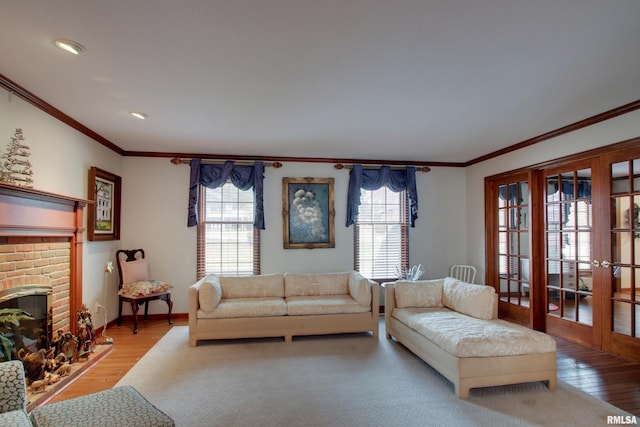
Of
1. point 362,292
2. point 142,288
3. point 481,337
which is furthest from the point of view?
point 142,288

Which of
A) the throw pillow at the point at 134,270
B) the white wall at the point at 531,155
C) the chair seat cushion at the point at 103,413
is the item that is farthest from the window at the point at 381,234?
the chair seat cushion at the point at 103,413

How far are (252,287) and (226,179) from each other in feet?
5.59

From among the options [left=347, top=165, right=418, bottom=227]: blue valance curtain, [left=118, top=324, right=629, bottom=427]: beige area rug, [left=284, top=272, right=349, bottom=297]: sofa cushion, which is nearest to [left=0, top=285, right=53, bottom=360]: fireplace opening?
[left=118, top=324, right=629, bottom=427]: beige area rug

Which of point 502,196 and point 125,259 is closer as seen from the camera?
point 125,259

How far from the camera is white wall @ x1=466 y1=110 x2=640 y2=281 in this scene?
11.3 ft

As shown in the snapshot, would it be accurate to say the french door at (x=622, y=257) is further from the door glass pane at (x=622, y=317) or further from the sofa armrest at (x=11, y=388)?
the sofa armrest at (x=11, y=388)

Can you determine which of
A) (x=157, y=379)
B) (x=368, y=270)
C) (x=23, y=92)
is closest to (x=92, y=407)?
(x=157, y=379)

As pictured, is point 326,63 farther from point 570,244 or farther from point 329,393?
point 570,244

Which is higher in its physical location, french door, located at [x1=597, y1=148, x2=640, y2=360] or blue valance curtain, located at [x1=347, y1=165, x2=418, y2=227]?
blue valance curtain, located at [x1=347, y1=165, x2=418, y2=227]

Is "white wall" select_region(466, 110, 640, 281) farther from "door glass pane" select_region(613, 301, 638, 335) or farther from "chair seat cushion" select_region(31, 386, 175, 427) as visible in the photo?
"chair seat cushion" select_region(31, 386, 175, 427)

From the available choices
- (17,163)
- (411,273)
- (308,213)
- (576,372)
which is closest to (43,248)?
(17,163)

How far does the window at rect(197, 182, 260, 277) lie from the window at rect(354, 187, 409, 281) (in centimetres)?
170

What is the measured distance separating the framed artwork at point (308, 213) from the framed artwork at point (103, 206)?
240 cm

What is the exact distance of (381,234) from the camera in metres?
5.77
